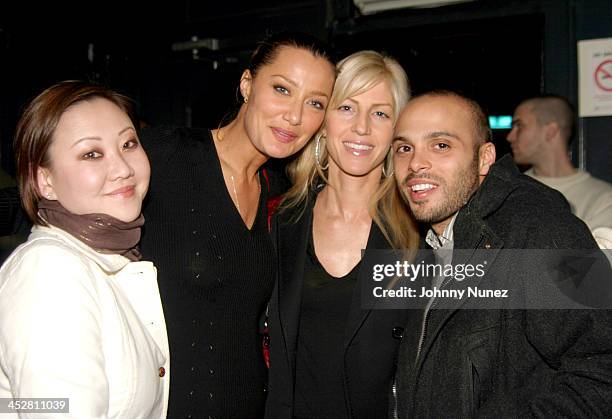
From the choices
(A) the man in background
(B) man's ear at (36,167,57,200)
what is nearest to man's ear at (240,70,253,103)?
(B) man's ear at (36,167,57,200)

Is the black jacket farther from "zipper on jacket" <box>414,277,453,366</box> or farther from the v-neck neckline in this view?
the v-neck neckline

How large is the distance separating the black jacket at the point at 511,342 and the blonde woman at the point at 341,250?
0.31 meters

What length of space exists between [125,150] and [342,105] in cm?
108

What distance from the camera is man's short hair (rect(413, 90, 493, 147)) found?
195 centimetres

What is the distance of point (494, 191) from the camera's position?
5.34ft

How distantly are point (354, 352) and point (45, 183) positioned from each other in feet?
3.99

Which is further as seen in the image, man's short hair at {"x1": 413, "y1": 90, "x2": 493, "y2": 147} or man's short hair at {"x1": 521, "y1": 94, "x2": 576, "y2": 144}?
man's short hair at {"x1": 521, "y1": 94, "x2": 576, "y2": 144}

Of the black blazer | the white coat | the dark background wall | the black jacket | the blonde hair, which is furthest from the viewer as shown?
the dark background wall

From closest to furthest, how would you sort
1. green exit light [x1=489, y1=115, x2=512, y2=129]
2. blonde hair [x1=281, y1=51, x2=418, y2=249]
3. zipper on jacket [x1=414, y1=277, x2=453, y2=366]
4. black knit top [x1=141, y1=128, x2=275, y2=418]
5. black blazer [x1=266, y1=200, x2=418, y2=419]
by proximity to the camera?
zipper on jacket [x1=414, y1=277, x2=453, y2=366] → black knit top [x1=141, y1=128, x2=275, y2=418] → black blazer [x1=266, y1=200, x2=418, y2=419] → blonde hair [x1=281, y1=51, x2=418, y2=249] → green exit light [x1=489, y1=115, x2=512, y2=129]

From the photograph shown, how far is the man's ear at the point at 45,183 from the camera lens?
1.42 meters

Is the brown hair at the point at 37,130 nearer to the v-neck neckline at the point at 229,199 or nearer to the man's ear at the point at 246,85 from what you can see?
the v-neck neckline at the point at 229,199

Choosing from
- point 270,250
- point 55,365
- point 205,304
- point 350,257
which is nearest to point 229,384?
point 205,304

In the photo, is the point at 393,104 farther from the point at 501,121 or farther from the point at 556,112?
the point at 501,121

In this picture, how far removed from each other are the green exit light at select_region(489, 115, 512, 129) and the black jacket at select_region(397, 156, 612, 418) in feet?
9.25
